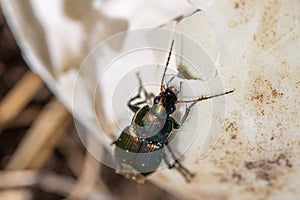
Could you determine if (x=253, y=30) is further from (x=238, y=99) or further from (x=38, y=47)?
(x=38, y=47)

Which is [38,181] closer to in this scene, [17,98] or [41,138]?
[41,138]

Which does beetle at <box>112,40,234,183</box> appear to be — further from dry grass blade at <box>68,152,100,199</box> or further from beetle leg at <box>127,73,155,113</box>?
dry grass blade at <box>68,152,100,199</box>

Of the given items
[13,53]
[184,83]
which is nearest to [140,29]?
[184,83]

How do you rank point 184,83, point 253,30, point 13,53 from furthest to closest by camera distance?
1. point 13,53
2. point 184,83
3. point 253,30

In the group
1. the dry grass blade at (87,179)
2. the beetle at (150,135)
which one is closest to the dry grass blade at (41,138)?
the dry grass blade at (87,179)

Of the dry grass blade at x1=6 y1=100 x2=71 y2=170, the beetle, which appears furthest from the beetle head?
the dry grass blade at x1=6 y1=100 x2=71 y2=170

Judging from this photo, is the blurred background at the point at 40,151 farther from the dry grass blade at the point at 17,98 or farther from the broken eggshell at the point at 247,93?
the broken eggshell at the point at 247,93

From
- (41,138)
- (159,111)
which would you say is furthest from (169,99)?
(41,138)
